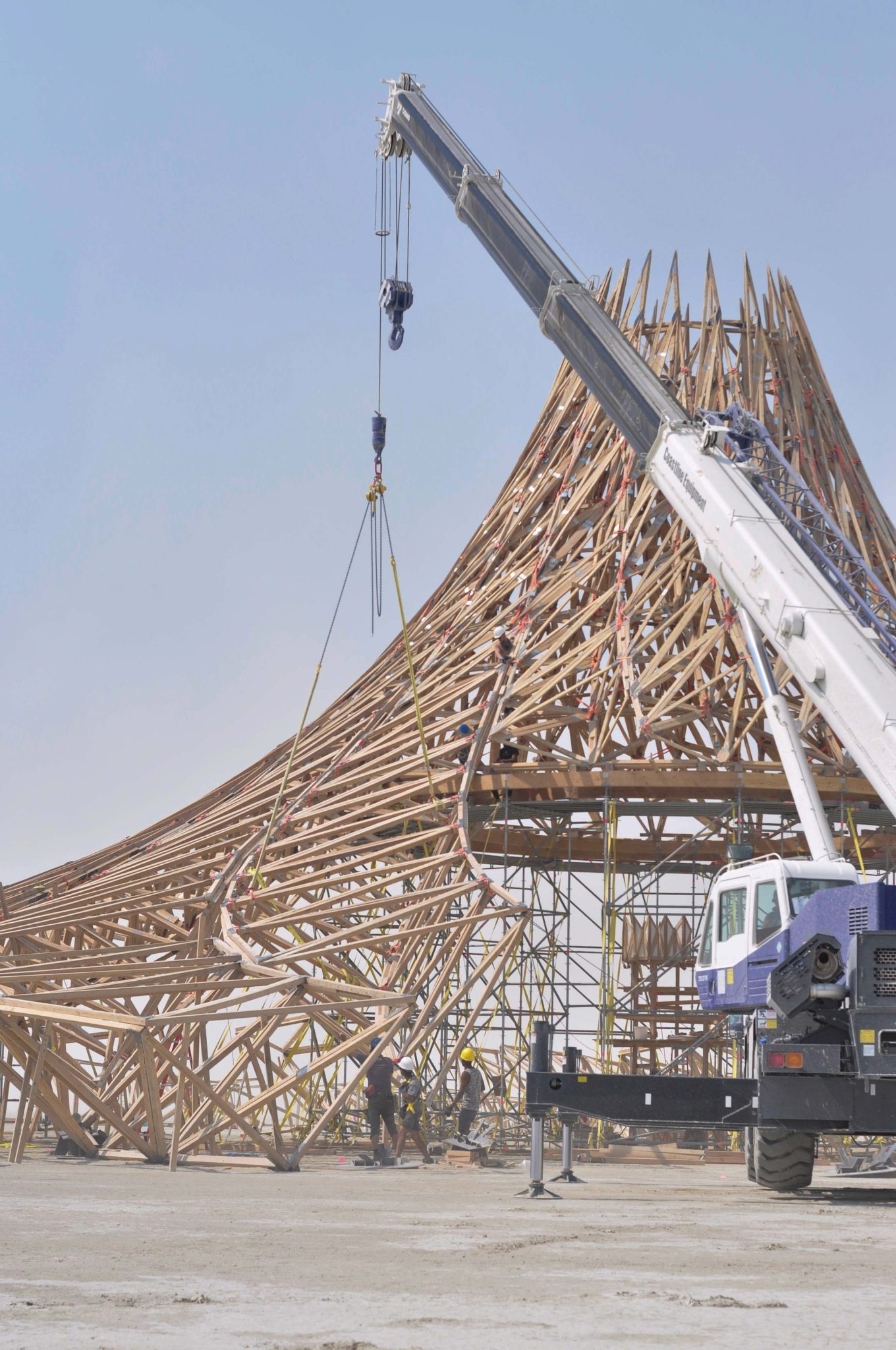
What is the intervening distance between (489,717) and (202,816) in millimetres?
5047

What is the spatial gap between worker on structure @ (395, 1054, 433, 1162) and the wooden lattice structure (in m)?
0.42

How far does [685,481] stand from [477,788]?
859 centimetres

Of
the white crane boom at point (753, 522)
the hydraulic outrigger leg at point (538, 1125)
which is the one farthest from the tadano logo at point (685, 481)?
the hydraulic outrigger leg at point (538, 1125)

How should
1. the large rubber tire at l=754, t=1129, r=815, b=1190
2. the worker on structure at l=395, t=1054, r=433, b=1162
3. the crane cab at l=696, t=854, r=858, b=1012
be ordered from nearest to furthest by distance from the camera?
the large rubber tire at l=754, t=1129, r=815, b=1190 → the crane cab at l=696, t=854, r=858, b=1012 → the worker on structure at l=395, t=1054, r=433, b=1162

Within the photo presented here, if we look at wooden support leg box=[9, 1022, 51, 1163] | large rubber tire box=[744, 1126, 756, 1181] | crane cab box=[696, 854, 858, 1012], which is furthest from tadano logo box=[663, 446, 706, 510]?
wooden support leg box=[9, 1022, 51, 1163]

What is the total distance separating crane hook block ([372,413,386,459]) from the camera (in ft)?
74.2

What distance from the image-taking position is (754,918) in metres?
13.4

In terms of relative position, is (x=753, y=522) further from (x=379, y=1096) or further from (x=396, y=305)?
(x=396, y=305)

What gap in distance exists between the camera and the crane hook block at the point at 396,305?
2341cm

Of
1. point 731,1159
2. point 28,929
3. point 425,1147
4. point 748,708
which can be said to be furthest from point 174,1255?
point 748,708

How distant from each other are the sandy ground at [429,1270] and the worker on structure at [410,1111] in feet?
19.7

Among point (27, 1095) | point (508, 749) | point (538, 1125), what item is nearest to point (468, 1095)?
point (27, 1095)

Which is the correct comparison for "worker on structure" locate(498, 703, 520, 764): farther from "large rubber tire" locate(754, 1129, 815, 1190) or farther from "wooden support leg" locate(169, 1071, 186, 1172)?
"large rubber tire" locate(754, 1129, 815, 1190)

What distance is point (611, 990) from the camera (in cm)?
2205
